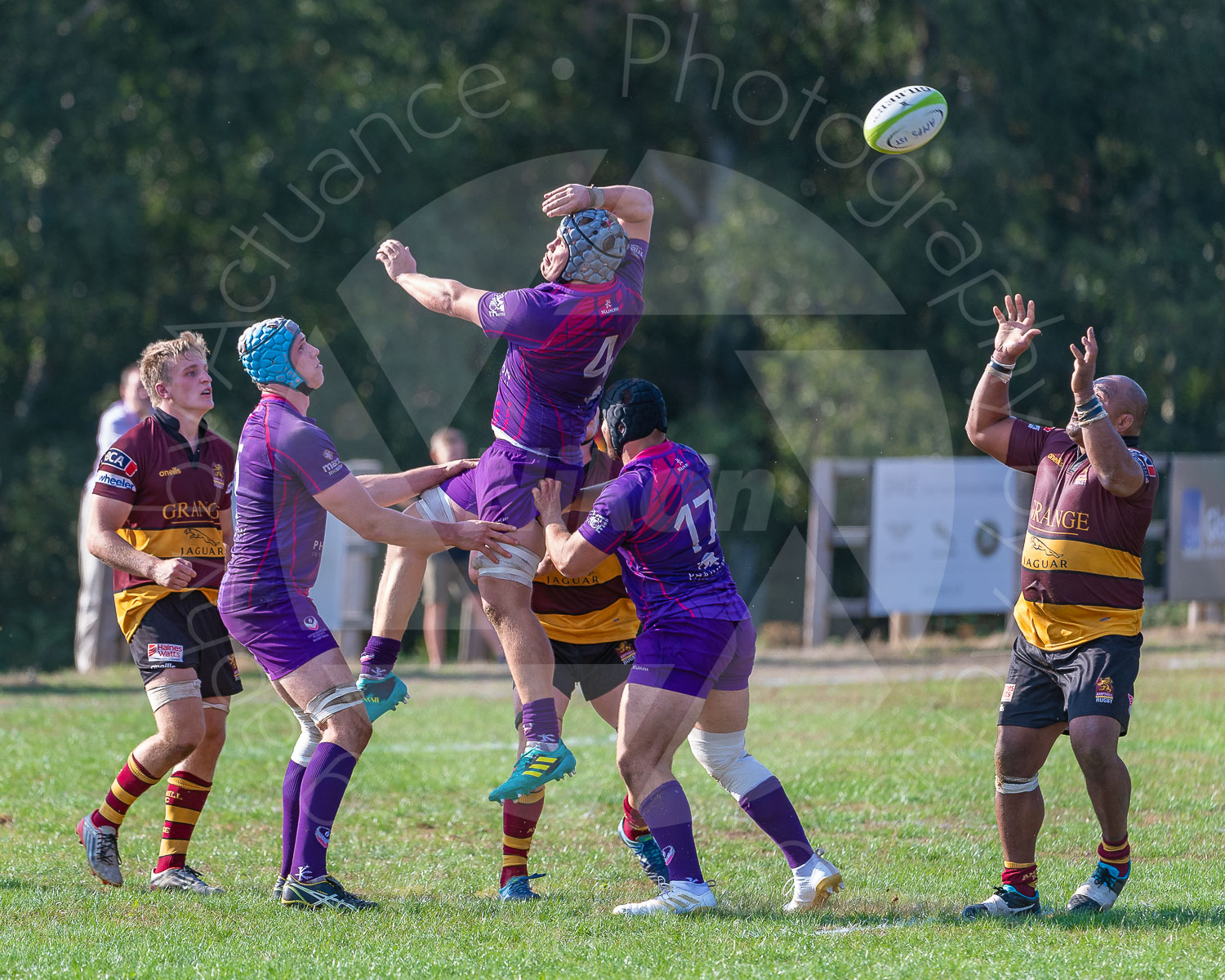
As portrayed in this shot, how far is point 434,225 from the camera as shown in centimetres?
2223

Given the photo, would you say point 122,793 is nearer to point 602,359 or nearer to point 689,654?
point 689,654

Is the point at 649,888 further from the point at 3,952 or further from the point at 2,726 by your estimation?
the point at 2,726

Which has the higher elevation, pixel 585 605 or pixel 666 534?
pixel 666 534

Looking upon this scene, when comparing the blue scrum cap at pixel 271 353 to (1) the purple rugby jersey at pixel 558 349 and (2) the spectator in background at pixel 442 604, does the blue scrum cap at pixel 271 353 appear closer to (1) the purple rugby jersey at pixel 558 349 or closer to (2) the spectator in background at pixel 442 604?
(1) the purple rugby jersey at pixel 558 349

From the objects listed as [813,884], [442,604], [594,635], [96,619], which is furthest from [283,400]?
[442,604]

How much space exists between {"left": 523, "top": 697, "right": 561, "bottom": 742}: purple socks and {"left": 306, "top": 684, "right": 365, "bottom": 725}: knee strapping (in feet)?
2.44

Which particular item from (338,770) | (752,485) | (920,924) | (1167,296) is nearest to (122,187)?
(752,485)

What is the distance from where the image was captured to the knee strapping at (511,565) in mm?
5852

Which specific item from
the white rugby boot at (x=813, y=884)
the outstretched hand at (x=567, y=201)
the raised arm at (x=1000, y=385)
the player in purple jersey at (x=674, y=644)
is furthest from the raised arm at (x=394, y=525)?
the raised arm at (x=1000, y=385)

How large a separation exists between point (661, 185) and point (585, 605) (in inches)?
732

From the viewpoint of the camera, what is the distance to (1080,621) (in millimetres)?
5516

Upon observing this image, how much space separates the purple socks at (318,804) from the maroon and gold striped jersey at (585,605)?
3.91 feet

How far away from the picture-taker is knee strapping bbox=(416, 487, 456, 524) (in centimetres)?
611

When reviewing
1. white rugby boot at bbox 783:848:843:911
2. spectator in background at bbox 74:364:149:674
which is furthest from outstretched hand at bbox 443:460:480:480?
spectator in background at bbox 74:364:149:674
